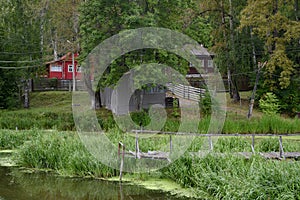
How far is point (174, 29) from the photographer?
2639 centimetres

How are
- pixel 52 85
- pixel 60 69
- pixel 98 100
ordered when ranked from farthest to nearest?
pixel 60 69 → pixel 52 85 → pixel 98 100

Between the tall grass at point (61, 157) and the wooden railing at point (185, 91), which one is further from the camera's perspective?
the wooden railing at point (185, 91)

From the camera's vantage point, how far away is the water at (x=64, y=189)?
12.5m

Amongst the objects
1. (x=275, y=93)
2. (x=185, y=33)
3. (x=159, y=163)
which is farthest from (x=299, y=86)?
(x=159, y=163)

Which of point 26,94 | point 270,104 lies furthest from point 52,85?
point 270,104

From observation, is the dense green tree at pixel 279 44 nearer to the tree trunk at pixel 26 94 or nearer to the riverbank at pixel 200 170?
the riverbank at pixel 200 170

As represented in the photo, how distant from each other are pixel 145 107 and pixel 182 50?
14.7 ft

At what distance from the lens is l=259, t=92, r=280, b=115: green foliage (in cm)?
2725

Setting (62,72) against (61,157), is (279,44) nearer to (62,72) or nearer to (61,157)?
(61,157)

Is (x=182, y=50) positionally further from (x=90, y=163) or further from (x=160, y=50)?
(x=90, y=163)

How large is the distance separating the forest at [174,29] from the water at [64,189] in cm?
1130

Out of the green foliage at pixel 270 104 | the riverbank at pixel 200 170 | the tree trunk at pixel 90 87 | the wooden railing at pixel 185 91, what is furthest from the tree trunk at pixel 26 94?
the riverbank at pixel 200 170

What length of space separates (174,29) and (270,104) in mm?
7198

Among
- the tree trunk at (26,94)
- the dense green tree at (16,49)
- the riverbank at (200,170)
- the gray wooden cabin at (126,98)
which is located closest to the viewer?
the riverbank at (200,170)
